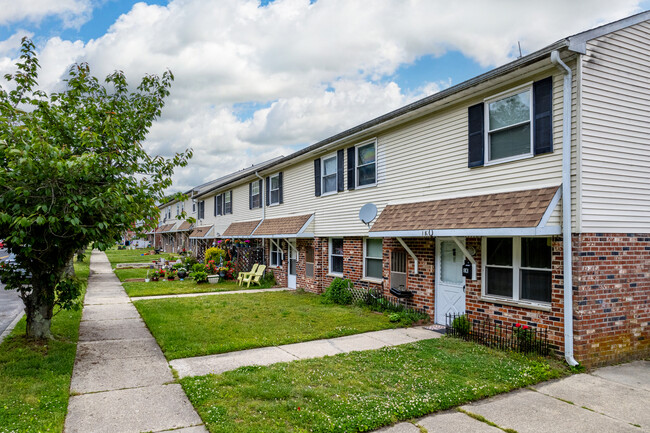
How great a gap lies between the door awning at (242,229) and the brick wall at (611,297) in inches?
562

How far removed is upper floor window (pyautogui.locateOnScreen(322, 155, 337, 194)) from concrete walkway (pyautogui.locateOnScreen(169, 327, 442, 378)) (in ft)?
20.6

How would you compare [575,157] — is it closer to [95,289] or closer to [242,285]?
[242,285]

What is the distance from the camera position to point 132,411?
17.2 feet

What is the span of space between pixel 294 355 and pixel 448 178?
16.6ft

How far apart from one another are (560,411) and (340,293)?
8.29 m

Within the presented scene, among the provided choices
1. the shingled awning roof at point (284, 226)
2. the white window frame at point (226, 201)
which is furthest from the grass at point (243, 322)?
the white window frame at point (226, 201)

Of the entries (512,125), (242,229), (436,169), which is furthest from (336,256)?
(512,125)

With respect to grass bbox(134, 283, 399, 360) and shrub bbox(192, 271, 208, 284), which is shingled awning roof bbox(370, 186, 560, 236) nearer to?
grass bbox(134, 283, 399, 360)

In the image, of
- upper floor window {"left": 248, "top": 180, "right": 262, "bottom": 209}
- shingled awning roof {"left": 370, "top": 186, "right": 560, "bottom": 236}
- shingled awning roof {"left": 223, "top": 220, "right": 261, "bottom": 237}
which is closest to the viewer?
shingled awning roof {"left": 370, "top": 186, "right": 560, "bottom": 236}

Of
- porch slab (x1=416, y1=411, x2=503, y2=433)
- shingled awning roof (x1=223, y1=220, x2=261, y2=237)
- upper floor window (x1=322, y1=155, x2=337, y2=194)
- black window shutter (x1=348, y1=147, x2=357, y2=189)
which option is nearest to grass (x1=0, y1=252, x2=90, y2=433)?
porch slab (x1=416, y1=411, x2=503, y2=433)

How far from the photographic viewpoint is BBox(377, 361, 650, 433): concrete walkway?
4844 millimetres

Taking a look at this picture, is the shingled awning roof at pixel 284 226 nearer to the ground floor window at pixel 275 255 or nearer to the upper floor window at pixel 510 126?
the ground floor window at pixel 275 255

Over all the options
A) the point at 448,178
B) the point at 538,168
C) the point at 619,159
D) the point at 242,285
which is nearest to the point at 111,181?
the point at 448,178

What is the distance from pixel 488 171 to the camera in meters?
8.62
